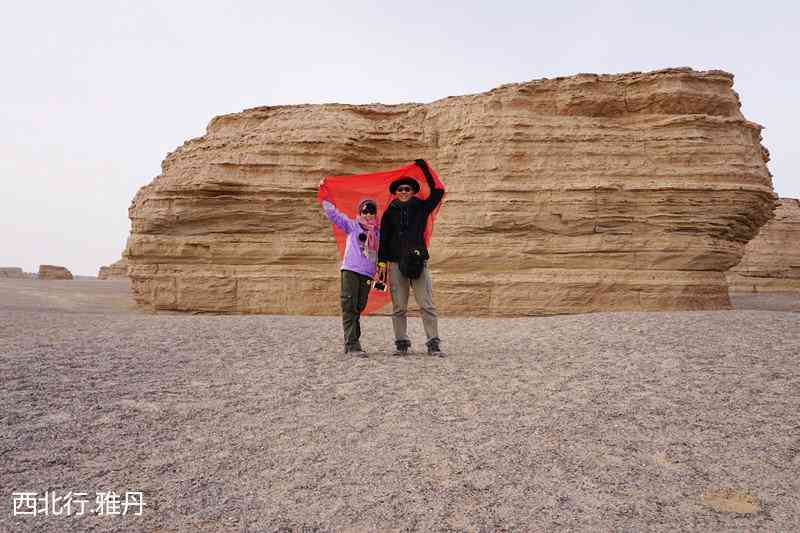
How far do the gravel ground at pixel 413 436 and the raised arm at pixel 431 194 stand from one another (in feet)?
6.06

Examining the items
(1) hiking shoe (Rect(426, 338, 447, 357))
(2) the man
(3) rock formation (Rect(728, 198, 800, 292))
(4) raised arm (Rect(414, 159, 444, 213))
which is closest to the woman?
(2) the man

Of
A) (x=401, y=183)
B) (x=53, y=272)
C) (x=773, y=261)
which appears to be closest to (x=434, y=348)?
(x=401, y=183)

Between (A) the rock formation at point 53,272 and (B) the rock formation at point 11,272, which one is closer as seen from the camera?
(A) the rock formation at point 53,272

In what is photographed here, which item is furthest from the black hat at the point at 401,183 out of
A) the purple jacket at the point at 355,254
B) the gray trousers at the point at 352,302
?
the gray trousers at the point at 352,302

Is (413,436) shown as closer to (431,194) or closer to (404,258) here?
(404,258)

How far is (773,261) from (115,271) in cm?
4316

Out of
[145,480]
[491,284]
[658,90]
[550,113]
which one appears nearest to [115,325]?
[145,480]

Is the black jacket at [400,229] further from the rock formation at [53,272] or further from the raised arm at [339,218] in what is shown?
the rock formation at [53,272]

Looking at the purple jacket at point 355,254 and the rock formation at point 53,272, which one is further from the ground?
the rock formation at point 53,272

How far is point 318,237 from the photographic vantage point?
546 inches

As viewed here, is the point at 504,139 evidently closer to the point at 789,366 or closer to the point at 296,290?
the point at 296,290

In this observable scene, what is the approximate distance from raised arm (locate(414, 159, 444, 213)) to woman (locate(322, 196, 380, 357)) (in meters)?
0.67

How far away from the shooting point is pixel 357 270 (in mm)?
6453

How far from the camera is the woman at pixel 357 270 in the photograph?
6.46 metres
